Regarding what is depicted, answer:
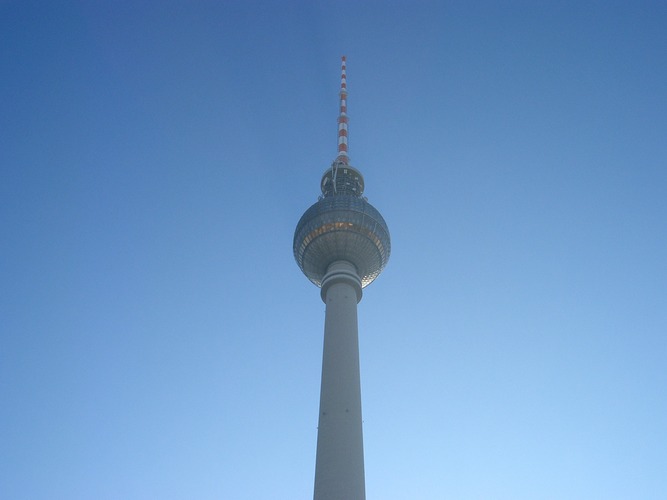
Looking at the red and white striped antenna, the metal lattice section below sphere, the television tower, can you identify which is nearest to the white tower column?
the television tower

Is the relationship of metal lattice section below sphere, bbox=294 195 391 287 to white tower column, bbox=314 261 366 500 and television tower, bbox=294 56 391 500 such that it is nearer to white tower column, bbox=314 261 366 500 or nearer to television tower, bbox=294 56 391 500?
television tower, bbox=294 56 391 500

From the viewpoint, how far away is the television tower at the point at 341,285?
3909 cm

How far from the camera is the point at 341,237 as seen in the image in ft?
179

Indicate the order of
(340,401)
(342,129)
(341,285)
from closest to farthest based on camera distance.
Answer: (340,401), (341,285), (342,129)

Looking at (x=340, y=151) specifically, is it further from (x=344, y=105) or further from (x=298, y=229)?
(x=298, y=229)

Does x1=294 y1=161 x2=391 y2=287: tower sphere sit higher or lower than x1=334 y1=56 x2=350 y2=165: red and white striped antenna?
lower

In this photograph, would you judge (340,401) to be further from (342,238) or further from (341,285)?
(342,238)

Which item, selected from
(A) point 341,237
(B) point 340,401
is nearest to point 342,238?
(A) point 341,237

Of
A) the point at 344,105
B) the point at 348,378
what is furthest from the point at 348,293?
the point at 344,105

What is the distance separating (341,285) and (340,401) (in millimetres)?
12711

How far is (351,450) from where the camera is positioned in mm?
39688

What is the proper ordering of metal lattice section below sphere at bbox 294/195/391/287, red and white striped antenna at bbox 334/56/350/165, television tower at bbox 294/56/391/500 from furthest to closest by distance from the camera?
red and white striped antenna at bbox 334/56/350/165
metal lattice section below sphere at bbox 294/195/391/287
television tower at bbox 294/56/391/500

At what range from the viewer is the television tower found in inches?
1539

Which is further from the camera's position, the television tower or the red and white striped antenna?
the red and white striped antenna
